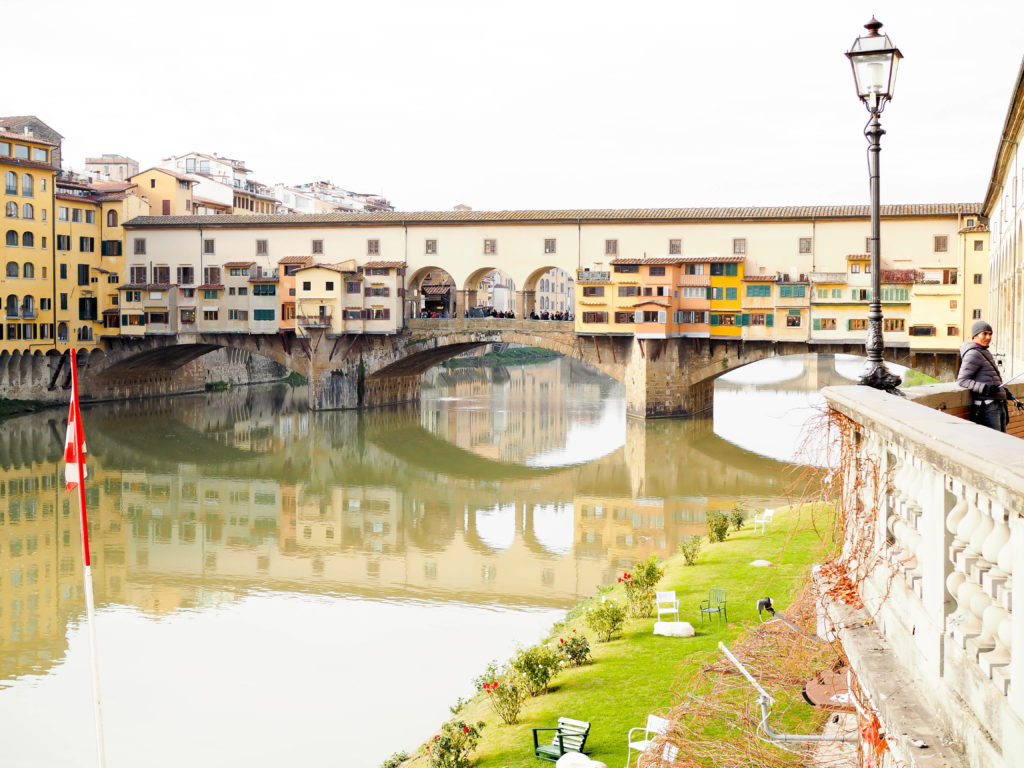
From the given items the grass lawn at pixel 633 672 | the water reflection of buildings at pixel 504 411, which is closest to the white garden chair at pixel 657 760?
the grass lawn at pixel 633 672

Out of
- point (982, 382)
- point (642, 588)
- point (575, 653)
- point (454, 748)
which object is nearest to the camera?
point (982, 382)

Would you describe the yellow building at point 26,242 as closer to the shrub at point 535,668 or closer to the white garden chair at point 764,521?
the white garden chair at point 764,521

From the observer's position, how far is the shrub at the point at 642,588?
13680 millimetres

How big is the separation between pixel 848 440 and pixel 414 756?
685 centimetres

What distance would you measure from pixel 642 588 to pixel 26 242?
121 feet

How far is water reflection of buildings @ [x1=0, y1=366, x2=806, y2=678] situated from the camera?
60.6 feet

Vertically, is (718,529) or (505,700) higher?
(718,529)

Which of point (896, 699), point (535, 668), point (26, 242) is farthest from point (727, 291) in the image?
point (896, 699)

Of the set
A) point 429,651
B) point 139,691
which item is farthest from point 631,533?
point 139,691

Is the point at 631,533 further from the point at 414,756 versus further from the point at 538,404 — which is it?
the point at 538,404

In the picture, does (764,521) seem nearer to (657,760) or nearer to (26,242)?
(657,760)

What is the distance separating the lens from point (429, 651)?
577 inches

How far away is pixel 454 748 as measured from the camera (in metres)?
9.01

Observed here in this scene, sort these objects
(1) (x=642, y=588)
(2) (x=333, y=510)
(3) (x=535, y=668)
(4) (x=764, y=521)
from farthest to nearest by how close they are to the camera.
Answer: (2) (x=333, y=510) < (4) (x=764, y=521) < (1) (x=642, y=588) < (3) (x=535, y=668)
